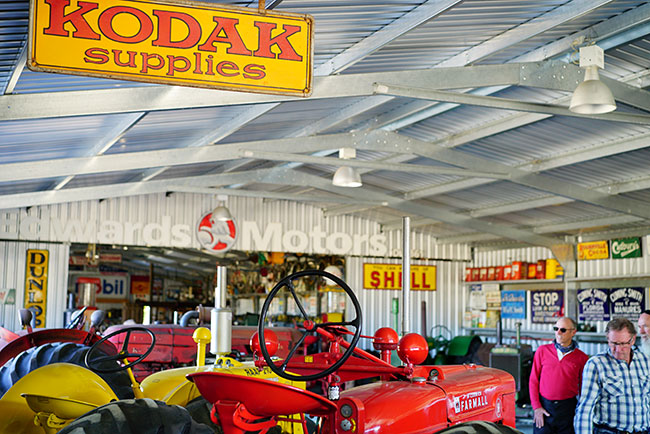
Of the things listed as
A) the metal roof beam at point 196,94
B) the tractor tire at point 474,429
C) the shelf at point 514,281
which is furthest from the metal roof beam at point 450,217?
the tractor tire at point 474,429

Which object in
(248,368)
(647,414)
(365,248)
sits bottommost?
(647,414)

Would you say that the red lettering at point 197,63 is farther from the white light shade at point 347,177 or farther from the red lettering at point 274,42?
the white light shade at point 347,177

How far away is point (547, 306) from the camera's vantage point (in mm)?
15125

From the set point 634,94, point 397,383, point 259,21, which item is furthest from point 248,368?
point 634,94

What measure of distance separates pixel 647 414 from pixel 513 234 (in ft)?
32.3

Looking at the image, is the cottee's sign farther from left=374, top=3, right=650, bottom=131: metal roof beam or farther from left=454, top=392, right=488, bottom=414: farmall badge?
left=374, top=3, right=650, bottom=131: metal roof beam

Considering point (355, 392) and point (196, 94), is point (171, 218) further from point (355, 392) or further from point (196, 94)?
point (355, 392)

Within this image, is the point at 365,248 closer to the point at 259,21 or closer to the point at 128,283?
the point at 128,283

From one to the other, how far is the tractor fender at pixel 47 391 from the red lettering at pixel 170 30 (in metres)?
1.71

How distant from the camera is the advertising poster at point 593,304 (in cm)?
1359

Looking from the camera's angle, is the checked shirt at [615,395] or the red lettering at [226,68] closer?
the red lettering at [226,68]

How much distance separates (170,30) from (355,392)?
6.73 ft

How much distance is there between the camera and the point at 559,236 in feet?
48.9

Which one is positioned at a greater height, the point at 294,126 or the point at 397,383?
the point at 294,126
